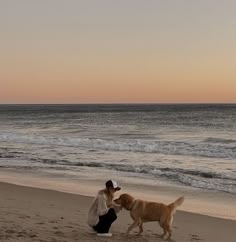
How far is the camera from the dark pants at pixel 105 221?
6.97 meters

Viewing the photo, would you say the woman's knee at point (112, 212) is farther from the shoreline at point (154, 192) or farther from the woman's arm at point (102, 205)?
the shoreline at point (154, 192)

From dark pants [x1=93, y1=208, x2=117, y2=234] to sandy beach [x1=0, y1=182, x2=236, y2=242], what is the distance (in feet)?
0.52

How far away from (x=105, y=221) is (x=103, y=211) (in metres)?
0.16

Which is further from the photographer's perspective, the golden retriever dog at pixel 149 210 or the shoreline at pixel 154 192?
the shoreline at pixel 154 192

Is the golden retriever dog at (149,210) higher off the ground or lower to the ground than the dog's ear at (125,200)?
lower

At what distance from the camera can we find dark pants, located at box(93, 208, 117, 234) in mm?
6969

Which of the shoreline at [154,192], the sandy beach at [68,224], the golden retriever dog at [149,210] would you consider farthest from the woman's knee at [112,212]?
the shoreline at [154,192]

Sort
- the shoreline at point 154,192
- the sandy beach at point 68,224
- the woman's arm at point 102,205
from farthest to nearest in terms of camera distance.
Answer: the shoreline at point 154,192 → the woman's arm at point 102,205 → the sandy beach at point 68,224

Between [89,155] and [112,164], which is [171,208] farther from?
[89,155]

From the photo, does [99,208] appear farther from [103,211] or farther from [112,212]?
[112,212]

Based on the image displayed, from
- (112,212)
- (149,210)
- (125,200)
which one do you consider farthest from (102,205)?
(149,210)

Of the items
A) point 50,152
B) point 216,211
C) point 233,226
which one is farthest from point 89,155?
point 233,226

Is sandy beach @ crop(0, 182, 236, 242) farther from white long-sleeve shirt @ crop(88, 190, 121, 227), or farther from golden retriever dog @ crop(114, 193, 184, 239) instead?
golden retriever dog @ crop(114, 193, 184, 239)

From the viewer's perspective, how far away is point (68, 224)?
7.67 meters
